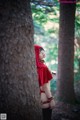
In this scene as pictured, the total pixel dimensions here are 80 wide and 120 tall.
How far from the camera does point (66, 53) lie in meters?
7.69

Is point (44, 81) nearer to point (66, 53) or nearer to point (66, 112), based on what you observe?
point (66, 112)

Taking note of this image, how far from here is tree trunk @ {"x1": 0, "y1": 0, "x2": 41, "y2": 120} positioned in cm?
404

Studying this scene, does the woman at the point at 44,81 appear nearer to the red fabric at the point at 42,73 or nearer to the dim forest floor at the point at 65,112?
the red fabric at the point at 42,73

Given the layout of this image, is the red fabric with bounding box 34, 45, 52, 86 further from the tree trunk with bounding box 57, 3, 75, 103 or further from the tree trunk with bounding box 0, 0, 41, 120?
the tree trunk with bounding box 57, 3, 75, 103

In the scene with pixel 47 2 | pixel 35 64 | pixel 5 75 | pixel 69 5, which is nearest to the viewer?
pixel 5 75

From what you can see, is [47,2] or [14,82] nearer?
[14,82]

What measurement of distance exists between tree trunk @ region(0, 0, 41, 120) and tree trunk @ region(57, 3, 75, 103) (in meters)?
3.57

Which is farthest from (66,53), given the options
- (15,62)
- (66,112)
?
(15,62)

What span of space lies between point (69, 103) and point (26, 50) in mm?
4053

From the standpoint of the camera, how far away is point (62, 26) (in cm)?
767

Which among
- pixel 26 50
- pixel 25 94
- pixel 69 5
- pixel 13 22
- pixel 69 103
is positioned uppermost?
pixel 69 5

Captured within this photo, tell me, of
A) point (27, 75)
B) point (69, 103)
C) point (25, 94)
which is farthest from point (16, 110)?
point (69, 103)

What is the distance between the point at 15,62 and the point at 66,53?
3858 millimetres

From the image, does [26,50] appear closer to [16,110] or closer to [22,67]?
[22,67]
